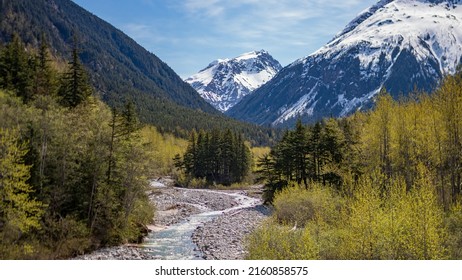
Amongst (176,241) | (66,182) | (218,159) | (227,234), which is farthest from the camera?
(218,159)

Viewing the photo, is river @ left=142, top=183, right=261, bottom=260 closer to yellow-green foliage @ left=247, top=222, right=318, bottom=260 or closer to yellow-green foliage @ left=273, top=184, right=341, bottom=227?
yellow-green foliage @ left=273, top=184, right=341, bottom=227

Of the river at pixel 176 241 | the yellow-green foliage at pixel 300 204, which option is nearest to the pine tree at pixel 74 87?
the river at pixel 176 241

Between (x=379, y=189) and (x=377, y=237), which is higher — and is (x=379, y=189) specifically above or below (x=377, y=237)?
above

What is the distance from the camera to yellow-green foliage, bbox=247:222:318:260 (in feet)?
62.1

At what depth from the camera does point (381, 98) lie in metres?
41.9

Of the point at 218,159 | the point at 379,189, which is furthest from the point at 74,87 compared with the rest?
the point at 218,159

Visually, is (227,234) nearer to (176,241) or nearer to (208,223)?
(176,241)

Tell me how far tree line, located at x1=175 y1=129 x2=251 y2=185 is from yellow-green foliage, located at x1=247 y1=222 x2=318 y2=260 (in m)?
84.5

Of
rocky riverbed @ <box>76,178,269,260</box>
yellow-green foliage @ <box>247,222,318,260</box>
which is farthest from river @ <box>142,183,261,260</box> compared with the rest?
yellow-green foliage @ <box>247,222,318,260</box>

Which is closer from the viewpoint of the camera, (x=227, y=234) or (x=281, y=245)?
(x=281, y=245)

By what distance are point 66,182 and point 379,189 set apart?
2405 cm

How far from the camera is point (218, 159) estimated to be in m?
108

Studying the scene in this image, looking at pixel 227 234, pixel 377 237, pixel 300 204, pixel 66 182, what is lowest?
pixel 227 234
